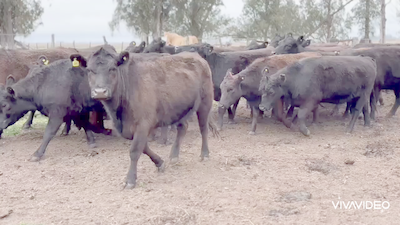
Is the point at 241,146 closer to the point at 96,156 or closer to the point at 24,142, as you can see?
the point at 96,156

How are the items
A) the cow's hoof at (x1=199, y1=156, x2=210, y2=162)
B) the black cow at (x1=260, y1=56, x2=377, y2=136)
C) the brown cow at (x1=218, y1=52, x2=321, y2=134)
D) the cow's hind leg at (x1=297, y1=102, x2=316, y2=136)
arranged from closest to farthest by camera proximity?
1. the cow's hoof at (x1=199, y1=156, x2=210, y2=162)
2. the cow's hind leg at (x1=297, y1=102, x2=316, y2=136)
3. the black cow at (x1=260, y1=56, x2=377, y2=136)
4. the brown cow at (x1=218, y1=52, x2=321, y2=134)

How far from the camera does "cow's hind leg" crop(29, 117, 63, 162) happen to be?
699 centimetres

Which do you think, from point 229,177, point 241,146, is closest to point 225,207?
point 229,177

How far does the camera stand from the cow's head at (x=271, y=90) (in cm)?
852

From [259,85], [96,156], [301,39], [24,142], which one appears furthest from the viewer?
[301,39]

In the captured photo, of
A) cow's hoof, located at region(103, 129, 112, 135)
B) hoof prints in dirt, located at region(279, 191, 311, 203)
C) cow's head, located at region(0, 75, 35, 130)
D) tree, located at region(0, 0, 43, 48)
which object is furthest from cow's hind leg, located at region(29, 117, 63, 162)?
tree, located at region(0, 0, 43, 48)

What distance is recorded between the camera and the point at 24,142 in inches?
325

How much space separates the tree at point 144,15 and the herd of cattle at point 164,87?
20561 millimetres

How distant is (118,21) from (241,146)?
2741 centimetres

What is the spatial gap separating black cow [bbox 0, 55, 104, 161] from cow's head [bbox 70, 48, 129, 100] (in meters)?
1.87

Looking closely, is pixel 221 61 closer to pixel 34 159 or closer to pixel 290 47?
pixel 290 47

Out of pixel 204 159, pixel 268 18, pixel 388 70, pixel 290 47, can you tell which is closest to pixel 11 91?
pixel 204 159

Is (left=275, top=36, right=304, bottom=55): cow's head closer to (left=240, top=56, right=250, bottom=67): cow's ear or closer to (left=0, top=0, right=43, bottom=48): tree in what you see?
(left=240, top=56, right=250, bottom=67): cow's ear

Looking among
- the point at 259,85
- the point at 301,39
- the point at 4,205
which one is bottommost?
the point at 4,205
